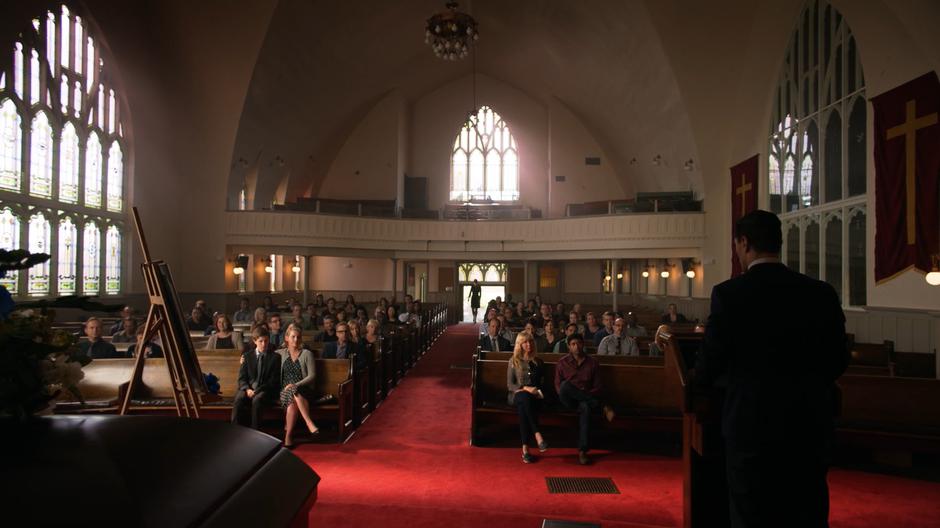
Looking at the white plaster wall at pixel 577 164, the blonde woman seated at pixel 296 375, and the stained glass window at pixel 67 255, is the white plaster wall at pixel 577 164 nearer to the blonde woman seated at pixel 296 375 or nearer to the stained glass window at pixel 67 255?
the stained glass window at pixel 67 255

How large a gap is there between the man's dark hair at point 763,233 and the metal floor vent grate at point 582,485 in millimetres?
2930

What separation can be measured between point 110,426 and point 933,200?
413 inches

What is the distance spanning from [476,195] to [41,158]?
1654 centimetres

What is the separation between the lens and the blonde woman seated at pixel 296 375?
6055 mm

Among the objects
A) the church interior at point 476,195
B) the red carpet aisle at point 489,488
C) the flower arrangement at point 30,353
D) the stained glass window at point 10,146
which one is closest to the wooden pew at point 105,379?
the church interior at point 476,195

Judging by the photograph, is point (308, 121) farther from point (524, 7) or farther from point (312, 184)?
point (524, 7)

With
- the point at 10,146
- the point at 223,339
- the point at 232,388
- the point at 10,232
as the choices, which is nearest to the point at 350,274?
the point at 10,232

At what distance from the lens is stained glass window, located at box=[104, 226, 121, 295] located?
49.6 feet

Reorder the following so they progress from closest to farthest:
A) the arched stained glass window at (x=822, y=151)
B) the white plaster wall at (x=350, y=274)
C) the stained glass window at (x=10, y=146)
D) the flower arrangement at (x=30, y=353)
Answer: the flower arrangement at (x=30, y=353) < the arched stained glass window at (x=822, y=151) < the stained glass window at (x=10, y=146) < the white plaster wall at (x=350, y=274)

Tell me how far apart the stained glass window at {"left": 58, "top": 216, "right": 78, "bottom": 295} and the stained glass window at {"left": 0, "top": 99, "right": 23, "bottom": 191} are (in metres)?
1.60

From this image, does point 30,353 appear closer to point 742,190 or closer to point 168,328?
point 168,328

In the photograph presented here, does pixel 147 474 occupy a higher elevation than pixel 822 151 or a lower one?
lower

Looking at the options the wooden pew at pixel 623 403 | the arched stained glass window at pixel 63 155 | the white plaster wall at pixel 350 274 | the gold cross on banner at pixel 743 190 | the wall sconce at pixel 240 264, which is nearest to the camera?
the wooden pew at pixel 623 403

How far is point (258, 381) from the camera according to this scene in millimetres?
6113
